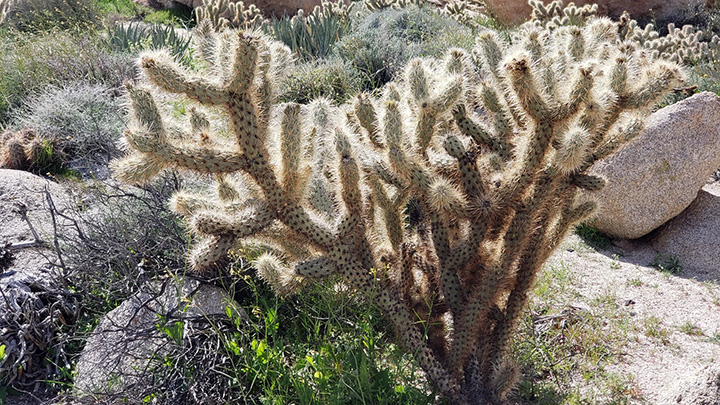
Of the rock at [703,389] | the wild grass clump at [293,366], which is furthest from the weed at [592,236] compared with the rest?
the wild grass clump at [293,366]

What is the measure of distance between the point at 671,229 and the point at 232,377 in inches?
170

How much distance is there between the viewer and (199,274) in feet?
12.7

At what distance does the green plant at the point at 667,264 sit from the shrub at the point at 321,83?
3436 millimetres

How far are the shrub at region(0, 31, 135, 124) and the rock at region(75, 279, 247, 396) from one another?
4.64 metres

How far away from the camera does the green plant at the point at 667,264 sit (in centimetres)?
526

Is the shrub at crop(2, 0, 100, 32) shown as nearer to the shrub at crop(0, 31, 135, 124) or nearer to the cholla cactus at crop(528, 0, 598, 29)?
the shrub at crop(0, 31, 135, 124)

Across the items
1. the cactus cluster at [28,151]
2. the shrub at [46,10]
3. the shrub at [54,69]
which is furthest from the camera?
the shrub at [46,10]

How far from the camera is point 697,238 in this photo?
5.58 meters

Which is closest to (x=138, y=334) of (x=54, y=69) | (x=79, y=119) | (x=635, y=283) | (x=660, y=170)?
(x=635, y=283)

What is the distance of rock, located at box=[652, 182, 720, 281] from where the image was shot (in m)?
5.34

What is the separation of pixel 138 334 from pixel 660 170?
4.48 m

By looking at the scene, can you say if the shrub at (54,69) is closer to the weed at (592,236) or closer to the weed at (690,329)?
the weed at (592,236)

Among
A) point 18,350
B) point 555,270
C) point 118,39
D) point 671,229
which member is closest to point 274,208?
point 18,350

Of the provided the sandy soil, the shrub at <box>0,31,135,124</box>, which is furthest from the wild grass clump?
the shrub at <box>0,31,135,124</box>
